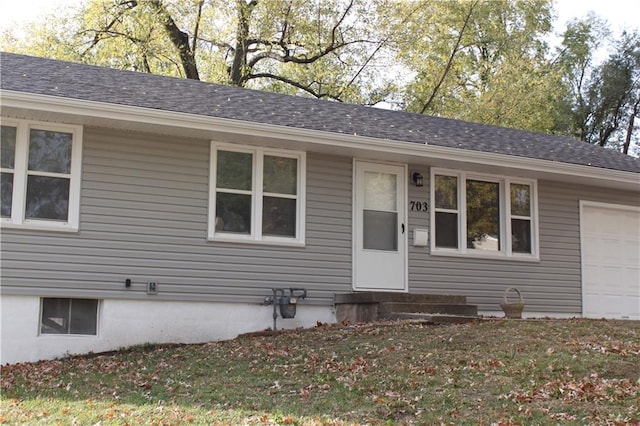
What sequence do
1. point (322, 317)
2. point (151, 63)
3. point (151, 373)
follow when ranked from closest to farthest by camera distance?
point (151, 373)
point (322, 317)
point (151, 63)

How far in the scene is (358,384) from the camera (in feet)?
21.0

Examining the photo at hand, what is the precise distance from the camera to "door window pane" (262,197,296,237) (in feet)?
34.2

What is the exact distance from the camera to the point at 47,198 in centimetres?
925

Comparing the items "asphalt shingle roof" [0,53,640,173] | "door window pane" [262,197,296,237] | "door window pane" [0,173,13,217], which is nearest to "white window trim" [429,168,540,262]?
"asphalt shingle roof" [0,53,640,173]

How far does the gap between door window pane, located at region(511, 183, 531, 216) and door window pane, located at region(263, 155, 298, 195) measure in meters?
3.91

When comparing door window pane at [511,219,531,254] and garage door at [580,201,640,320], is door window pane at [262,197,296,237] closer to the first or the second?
door window pane at [511,219,531,254]

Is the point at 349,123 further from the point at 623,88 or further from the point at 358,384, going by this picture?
the point at 623,88

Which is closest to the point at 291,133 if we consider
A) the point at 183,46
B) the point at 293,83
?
the point at 183,46

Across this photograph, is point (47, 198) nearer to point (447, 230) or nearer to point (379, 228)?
point (379, 228)

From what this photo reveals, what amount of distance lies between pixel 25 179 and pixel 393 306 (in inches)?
201

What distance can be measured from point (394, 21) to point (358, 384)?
65.0 feet

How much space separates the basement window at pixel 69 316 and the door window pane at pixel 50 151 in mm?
1691

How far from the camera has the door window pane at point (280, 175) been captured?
412 inches

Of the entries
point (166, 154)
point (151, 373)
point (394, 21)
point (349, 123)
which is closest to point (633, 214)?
point (349, 123)
